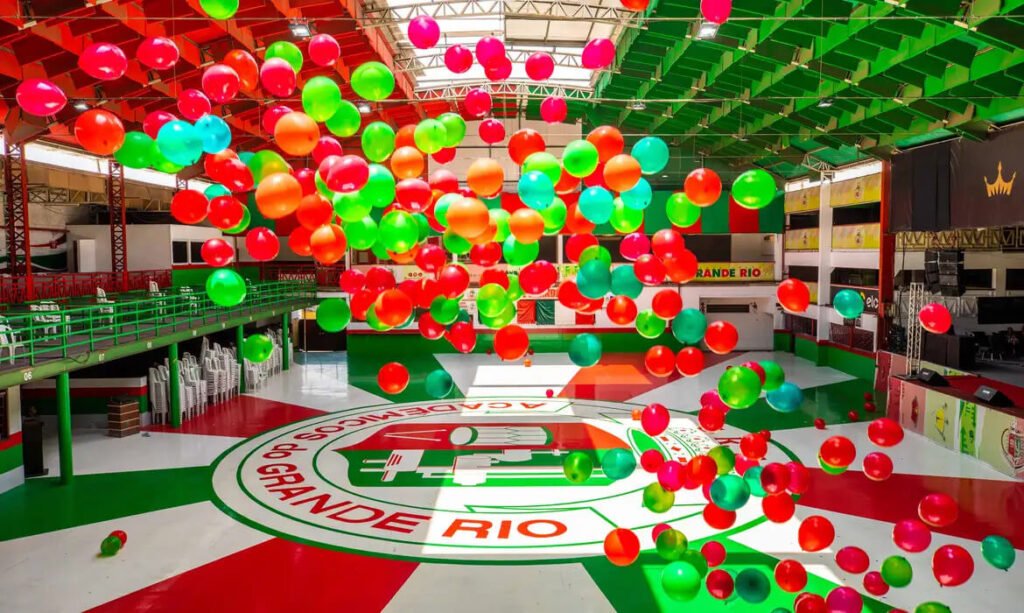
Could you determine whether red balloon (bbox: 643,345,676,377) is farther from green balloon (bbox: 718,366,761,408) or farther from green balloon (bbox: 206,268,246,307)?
green balloon (bbox: 206,268,246,307)

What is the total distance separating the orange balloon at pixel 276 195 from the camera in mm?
5121

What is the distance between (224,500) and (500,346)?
18.2 ft

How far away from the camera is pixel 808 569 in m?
7.06

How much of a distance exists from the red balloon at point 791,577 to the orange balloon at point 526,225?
3.20 meters

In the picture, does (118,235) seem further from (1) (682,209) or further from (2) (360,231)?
(1) (682,209)

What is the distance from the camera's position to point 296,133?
5.26 meters

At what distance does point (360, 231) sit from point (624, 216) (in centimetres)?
249

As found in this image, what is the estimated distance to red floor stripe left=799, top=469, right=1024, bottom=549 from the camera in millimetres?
8258

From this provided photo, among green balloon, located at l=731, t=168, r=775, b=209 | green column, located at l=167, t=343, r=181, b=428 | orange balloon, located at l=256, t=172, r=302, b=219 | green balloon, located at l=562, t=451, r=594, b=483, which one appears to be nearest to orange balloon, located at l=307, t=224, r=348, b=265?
orange balloon, located at l=256, t=172, r=302, b=219

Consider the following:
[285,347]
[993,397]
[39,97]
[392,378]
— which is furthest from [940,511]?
[285,347]

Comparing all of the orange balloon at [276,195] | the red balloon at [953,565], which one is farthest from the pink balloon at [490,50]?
the red balloon at [953,565]

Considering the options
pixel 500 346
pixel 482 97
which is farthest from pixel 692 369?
pixel 482 97

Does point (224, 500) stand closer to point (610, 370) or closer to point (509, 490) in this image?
point (509, 490)

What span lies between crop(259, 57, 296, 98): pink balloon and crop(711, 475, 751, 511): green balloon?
14.9ft
